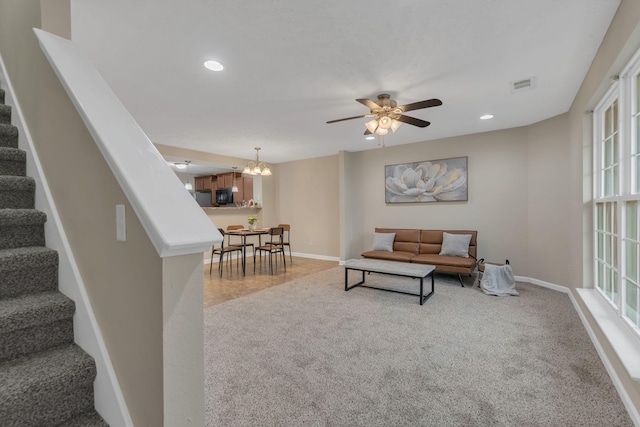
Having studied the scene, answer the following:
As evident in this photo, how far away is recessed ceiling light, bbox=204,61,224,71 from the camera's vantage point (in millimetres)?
2434

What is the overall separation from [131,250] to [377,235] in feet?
16.0

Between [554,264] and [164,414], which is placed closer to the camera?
[164,414]

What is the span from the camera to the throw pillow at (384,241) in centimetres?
526

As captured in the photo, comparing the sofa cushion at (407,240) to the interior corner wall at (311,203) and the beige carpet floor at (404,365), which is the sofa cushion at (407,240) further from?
the beige carpet floor at (404,365)

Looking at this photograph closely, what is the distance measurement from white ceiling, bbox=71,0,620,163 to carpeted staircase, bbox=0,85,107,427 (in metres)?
1.43

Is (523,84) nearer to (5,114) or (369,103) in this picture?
(369,103)

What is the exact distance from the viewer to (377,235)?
5434mm

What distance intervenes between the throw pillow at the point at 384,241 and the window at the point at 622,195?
113 inches

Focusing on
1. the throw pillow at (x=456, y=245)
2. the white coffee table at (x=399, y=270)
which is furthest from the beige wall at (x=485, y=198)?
the white coffee table at (x=399, y=270)

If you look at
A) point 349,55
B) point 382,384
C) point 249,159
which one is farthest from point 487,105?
point 249,159

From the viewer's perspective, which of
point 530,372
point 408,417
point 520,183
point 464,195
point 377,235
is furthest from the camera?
point 377,235

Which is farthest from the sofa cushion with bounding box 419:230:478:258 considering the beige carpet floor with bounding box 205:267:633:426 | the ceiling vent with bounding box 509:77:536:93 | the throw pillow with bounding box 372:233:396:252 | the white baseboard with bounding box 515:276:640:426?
the ceiling vent with bounding box 509:77:536:93

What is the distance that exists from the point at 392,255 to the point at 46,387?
445cm

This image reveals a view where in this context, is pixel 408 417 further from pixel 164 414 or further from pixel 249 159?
pixel 249 159
